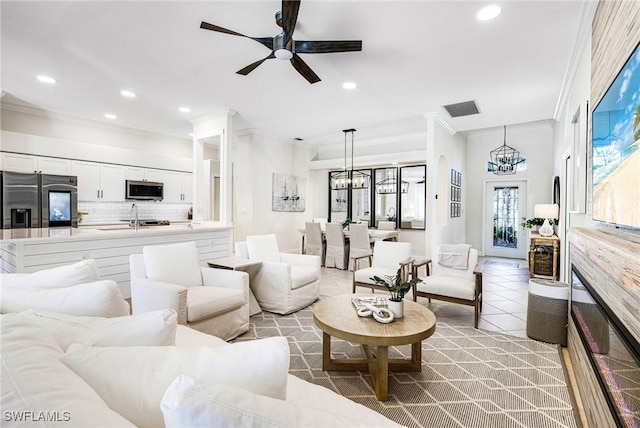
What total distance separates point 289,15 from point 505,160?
630 cm

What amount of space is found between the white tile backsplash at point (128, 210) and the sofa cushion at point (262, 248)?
3703 millimetres

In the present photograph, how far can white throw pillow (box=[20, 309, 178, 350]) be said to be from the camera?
1.03 metres

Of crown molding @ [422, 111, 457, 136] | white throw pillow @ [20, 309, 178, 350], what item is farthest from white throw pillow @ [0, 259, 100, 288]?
crown molding @ [422, 111, 457, 136]

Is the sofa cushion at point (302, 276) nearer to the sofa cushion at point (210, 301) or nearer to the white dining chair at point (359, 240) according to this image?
the sofa cushion at point (210, 301)

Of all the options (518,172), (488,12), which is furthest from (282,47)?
(518,172)

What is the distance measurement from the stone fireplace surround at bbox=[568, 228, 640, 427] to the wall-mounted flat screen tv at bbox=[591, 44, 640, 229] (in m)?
0.16

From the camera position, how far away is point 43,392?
0.64 meters

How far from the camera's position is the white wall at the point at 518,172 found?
7020mm

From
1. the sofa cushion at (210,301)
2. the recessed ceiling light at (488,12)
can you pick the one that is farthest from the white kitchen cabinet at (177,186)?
the recessed ceiling light at (488,12)

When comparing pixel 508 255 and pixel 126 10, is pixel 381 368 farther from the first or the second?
pixel 508 255

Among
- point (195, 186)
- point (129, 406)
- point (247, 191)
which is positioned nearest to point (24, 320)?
point (129, 406)

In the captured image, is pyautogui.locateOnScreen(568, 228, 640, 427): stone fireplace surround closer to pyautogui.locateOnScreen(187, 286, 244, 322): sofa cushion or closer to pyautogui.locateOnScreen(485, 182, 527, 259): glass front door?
pyautogui.locateOnScreen(187, 286, 244, 322): sofa cushion

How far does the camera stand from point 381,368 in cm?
204

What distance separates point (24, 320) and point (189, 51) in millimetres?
3054
